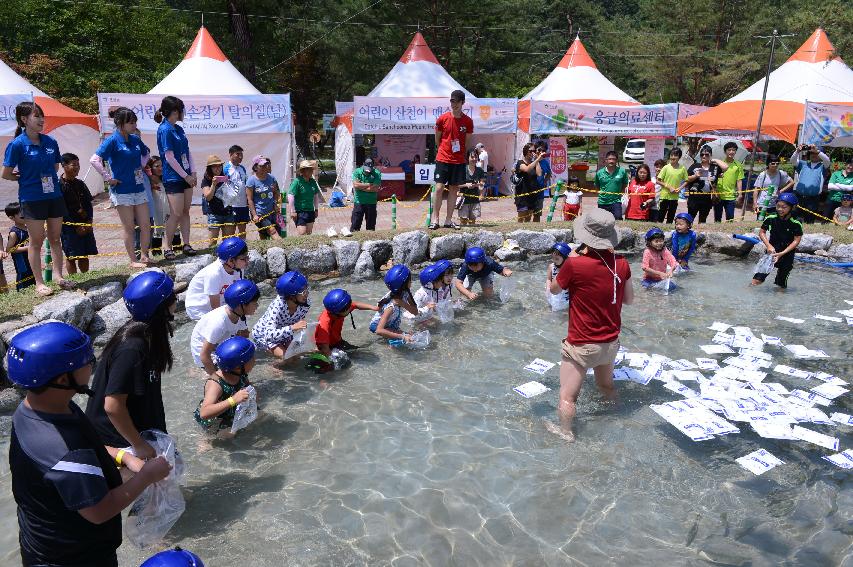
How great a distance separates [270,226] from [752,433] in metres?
7.55

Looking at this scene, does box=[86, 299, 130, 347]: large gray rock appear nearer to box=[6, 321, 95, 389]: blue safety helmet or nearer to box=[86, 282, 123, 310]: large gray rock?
box=[86, 282, 123, 310]: large gray rock

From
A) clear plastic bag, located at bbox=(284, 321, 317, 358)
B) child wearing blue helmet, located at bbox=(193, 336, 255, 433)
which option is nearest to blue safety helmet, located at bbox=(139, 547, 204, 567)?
child wearing blue helmet, located at bbox=(193, 336, 255, 433)

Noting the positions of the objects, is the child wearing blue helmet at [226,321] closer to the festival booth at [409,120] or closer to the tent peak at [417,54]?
the festival booth at [409,120]

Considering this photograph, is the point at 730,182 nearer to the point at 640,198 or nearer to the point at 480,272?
the point at 640,198

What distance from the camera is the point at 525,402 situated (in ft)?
18.3

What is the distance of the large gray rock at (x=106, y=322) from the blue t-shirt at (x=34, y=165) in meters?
1.37

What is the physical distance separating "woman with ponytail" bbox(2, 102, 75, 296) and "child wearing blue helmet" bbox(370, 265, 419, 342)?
12.0 ft

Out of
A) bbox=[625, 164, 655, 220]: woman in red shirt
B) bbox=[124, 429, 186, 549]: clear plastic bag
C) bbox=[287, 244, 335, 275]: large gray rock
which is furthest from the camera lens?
bbox=[625, 164, 655, 220]: woman in red shirt

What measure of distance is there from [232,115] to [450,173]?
8.23 metres

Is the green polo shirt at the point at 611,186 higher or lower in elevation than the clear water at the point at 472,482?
higher

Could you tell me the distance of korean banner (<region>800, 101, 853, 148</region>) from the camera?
48.0 feet

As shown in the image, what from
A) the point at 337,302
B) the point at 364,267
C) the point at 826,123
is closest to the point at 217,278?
the point at 337,302

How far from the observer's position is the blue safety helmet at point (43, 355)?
2.24m

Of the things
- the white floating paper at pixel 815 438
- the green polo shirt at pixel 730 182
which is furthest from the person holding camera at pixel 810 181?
the white floating paper at pixel 815 438
